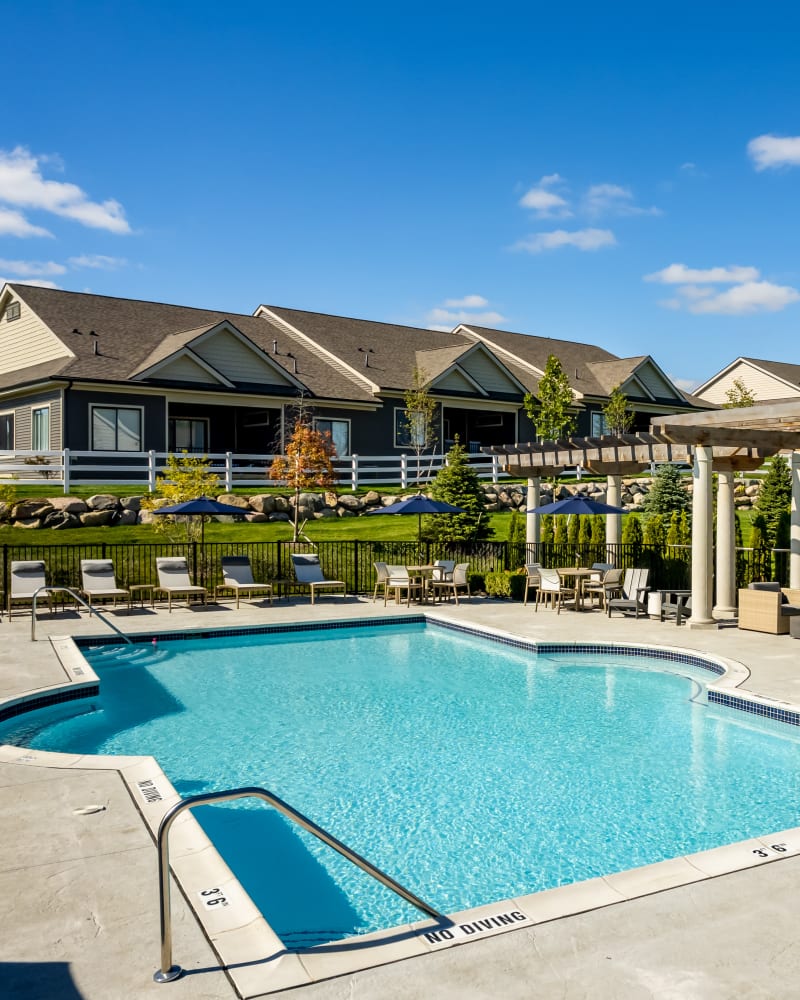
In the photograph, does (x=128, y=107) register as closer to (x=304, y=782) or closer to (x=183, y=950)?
(x=304, y=782)

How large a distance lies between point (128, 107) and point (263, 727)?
51.1 ft

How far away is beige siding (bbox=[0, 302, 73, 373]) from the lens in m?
28.9

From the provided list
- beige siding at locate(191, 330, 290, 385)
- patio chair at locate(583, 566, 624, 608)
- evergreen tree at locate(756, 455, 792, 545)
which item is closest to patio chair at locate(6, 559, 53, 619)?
patio chair at locate(583, 566, 624, 608)

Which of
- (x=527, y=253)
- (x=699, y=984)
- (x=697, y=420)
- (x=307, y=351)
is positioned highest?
(x=527, y=253)

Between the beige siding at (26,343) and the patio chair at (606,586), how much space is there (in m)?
19.0

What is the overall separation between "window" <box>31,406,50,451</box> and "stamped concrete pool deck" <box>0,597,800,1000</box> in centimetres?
2304

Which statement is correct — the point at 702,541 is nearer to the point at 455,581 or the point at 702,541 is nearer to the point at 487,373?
the point at 455,581

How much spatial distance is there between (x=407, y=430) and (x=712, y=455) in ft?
62.5

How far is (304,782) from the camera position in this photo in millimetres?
8477

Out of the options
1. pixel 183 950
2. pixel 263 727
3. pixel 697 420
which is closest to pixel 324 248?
pixel 697 420

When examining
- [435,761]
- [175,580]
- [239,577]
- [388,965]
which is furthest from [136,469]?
[388,965]

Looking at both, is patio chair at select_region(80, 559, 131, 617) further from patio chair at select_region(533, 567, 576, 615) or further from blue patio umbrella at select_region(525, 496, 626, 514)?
blue patio umbrella at select_region(525, 496, 626, 514)

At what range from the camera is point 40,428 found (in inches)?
1115

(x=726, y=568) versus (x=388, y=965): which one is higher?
(x=726, y=568)
